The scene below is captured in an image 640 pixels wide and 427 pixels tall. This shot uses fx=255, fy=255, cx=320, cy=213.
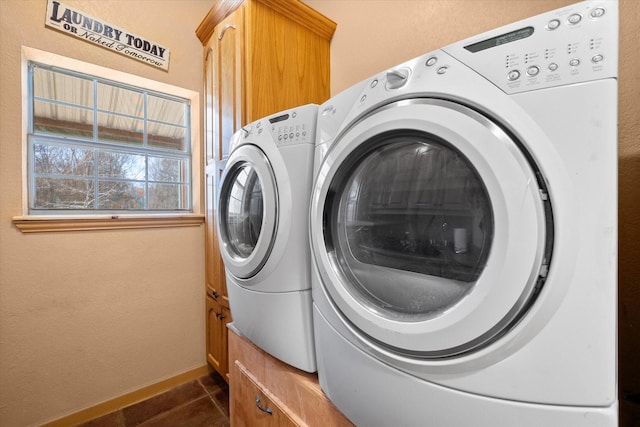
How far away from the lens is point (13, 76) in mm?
1271

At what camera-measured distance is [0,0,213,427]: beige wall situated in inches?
50.1

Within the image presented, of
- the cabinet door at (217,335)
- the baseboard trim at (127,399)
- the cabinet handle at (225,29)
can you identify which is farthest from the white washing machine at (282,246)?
the baseboard trim at (127,399)

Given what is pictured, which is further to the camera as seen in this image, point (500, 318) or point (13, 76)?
point (13, 76)

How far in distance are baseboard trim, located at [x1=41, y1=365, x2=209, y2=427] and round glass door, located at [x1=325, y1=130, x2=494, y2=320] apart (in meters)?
1.80

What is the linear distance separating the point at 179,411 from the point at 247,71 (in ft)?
6.53

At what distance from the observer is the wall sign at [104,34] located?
137 cm

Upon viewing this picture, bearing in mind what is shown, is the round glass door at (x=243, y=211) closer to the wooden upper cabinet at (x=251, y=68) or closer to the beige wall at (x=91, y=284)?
the wooden upper cabinet at (x=251, y=68)

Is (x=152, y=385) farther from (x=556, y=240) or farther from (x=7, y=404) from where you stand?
(x=556, y=240)

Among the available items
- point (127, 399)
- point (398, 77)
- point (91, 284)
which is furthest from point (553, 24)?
point (127, 399)

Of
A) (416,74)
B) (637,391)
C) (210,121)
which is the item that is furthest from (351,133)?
(210,121)

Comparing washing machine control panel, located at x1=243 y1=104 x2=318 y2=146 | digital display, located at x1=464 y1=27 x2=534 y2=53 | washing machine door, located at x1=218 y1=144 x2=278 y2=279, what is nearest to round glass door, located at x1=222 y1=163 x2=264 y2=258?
washing machine door, located at x1=218 y1=144 x2=278 y2=279

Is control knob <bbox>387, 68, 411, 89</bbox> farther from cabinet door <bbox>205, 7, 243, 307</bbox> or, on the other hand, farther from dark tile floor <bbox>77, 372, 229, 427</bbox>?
dark tile floor <bbox>77, 372, 229, 427</bbox>

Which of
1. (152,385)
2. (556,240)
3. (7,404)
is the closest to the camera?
(556,240)

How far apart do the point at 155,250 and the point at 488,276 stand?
6.06ft
